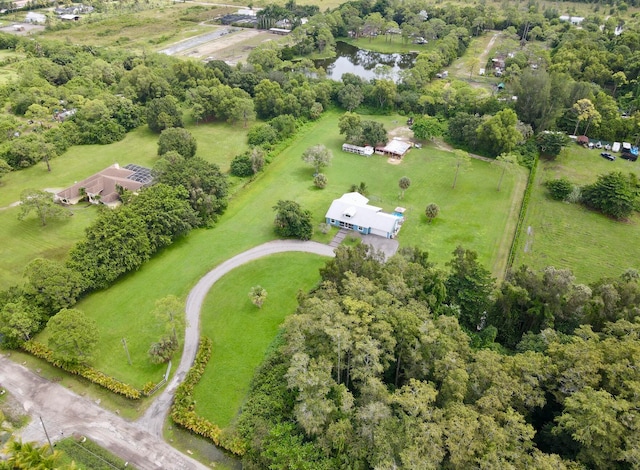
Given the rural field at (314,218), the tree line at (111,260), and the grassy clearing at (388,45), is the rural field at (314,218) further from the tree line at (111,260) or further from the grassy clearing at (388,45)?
the grassy clearing at (388,45)

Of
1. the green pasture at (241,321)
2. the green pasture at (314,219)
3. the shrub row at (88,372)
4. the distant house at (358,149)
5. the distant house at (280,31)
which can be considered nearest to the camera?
the shrub row at (88,372)

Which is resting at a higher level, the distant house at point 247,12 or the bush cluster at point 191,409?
the distant house at point 247,12

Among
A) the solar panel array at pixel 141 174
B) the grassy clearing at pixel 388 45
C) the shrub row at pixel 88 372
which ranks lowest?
the shrub row at pixel 88 372

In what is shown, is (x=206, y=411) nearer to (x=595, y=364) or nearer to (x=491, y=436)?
(x=491, y=436)

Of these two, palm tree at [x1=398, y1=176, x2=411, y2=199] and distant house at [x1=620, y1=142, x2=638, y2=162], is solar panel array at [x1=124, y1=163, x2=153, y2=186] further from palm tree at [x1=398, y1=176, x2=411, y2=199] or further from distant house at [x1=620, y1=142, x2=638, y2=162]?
distant house at [x1=620, y1=142, x2=638, y2=162]

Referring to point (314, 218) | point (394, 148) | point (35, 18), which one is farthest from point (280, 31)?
point (314, 218)

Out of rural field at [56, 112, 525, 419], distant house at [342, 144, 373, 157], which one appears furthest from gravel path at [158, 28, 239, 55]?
distant house at [342, 144, 373, 157]

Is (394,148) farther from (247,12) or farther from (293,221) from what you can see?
(247,12)

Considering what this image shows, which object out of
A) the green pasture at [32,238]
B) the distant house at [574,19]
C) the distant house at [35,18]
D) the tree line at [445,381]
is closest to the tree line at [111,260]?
the green pasture at [32,238]
